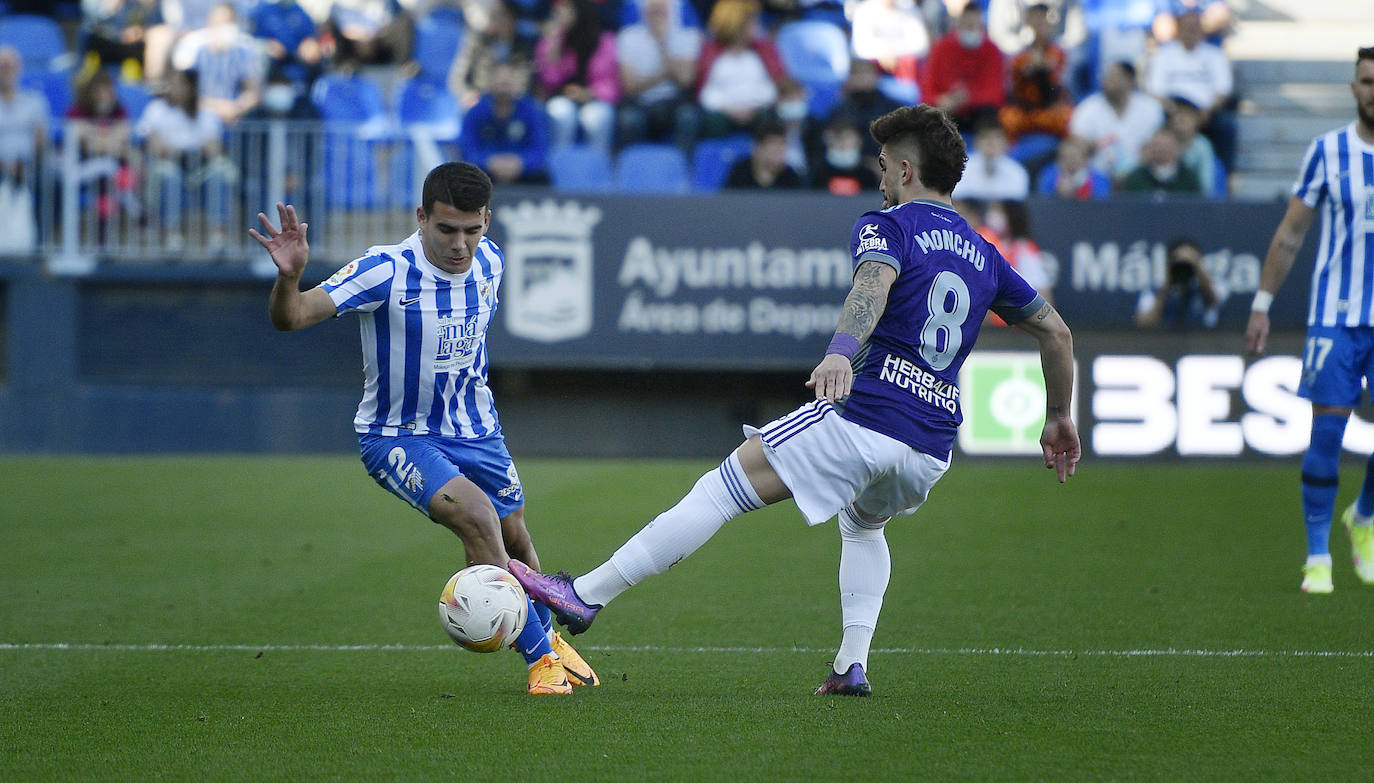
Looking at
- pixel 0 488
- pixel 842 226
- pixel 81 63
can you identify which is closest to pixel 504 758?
pixel 0 488

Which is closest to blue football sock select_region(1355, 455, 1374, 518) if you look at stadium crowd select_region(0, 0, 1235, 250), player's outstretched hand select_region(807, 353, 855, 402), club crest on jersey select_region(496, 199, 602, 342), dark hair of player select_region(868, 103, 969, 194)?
dark hair of player select_region(868, 103, 969, 194)

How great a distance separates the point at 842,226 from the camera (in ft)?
41.1

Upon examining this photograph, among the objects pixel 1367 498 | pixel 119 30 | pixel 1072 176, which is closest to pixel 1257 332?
pixel 1367 498

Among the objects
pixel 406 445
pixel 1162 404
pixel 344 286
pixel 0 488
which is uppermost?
pixel 344 286

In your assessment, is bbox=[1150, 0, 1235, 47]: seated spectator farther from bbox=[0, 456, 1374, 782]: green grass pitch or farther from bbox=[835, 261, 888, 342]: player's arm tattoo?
bbox=[835, 261, 888, 342]: player's arm tattoo

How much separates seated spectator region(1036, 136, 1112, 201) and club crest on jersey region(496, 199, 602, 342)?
396 cm

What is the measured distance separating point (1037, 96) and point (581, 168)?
4.24 meters

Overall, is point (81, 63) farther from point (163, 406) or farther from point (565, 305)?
point (565, 305)

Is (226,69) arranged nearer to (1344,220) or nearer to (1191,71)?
(1191,71)

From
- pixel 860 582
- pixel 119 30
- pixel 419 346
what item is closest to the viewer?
pixel 860 582

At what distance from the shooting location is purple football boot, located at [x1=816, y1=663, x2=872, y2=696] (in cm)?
478

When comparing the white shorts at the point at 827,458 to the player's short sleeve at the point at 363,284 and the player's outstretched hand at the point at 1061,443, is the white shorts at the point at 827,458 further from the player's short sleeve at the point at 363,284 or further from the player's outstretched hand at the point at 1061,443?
the player's short sleeve at the point at 363,284

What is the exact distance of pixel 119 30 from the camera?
17.3 meters

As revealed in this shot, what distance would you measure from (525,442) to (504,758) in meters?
9.16
